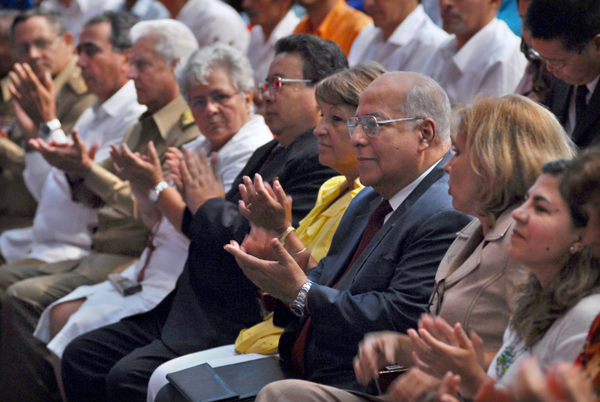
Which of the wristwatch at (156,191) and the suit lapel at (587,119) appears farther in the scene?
the wristwatch at (156,191)

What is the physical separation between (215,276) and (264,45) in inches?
98.9

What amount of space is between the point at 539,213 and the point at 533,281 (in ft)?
0.55

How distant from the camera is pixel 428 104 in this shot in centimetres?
223

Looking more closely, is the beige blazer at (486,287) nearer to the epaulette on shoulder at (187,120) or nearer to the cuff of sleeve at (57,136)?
the epaulette on shoulder at (187,120)

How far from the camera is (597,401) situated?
1.32 meters

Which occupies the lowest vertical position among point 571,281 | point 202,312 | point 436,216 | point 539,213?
point 202,312

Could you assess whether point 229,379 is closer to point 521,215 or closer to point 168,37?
point 521,215

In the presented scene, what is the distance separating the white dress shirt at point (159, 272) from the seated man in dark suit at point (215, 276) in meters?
0.13

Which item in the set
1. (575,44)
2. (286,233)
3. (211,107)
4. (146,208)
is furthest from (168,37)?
(575,44)

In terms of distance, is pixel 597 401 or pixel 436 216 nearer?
pixel 597 401

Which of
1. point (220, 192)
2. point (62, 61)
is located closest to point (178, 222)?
point (220, 192)

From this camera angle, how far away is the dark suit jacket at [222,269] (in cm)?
285

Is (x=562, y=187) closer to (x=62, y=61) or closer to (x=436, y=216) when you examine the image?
(x=436, y=216)

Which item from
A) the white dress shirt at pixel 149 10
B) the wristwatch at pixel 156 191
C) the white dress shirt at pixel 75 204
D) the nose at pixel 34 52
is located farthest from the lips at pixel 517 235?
the white dress shirt at pixel 149 10
